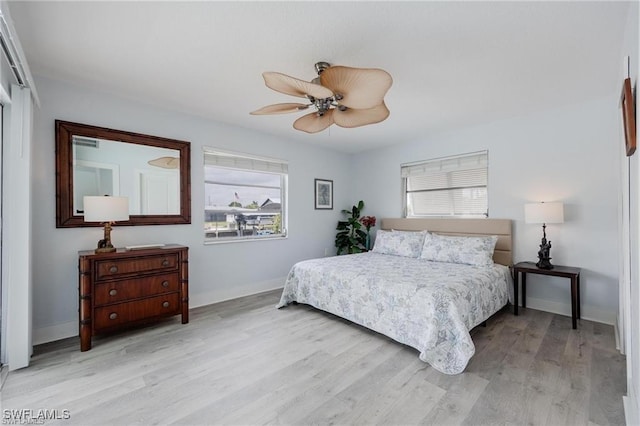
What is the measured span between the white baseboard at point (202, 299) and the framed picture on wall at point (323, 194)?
4.73ft

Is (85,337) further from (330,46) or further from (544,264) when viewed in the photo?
(544,264)

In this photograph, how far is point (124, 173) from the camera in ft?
10.0

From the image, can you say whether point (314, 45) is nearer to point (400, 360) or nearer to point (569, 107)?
point (400, 360)

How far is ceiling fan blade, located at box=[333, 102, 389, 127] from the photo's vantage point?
2.28 m

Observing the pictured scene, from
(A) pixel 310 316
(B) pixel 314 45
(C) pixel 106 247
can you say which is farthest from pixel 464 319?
(C) pixel 106 247

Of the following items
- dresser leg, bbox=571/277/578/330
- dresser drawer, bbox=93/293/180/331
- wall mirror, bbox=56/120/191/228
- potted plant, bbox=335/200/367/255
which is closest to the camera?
dresser drawer, bbox=93/293/180/331

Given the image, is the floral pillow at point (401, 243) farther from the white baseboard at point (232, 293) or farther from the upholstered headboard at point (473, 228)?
the white baseboard at point (232, 293)

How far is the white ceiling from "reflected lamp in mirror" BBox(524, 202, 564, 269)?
114cm

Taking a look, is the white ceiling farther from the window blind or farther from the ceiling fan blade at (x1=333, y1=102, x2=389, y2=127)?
the window blind

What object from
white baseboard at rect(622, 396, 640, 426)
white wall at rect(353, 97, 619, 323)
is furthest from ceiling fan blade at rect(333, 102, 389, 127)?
white wall at rect(353, 97, 619, 323)

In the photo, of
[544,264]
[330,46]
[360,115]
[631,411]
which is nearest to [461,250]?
[544,264]

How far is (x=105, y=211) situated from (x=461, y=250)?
377cm

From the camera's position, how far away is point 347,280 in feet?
9.90

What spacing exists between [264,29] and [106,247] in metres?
2.33
